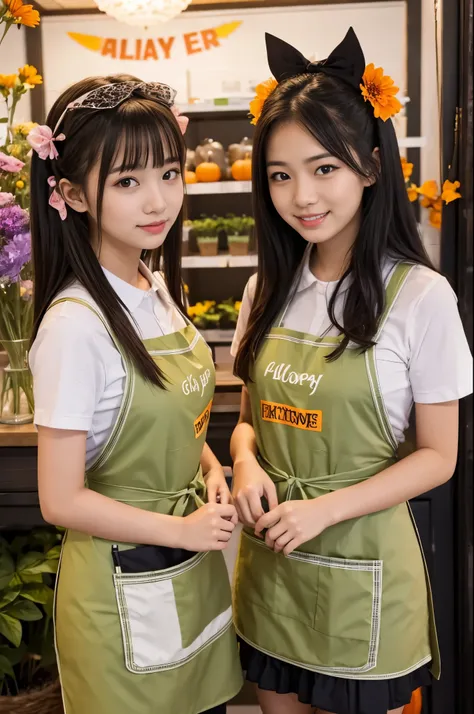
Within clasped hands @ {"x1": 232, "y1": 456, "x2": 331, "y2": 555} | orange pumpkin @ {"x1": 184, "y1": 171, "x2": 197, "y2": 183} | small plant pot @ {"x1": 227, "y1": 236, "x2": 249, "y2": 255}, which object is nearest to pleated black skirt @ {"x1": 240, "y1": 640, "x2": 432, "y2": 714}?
clasped hands @ {"x1": 232, "y1": 456, "x2": 331, "y2": 555}

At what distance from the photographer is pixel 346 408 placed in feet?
4.56

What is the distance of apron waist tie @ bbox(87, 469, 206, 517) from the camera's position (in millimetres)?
1354

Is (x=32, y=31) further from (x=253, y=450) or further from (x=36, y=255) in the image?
(x=253, y=450)

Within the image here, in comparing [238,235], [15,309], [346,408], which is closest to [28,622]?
[15,309]

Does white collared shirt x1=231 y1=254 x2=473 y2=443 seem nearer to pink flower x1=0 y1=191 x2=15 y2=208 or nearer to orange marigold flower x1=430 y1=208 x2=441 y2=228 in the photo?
pink flower x1=0 y1=191 x2=15 y2=208

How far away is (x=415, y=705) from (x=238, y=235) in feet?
5.58

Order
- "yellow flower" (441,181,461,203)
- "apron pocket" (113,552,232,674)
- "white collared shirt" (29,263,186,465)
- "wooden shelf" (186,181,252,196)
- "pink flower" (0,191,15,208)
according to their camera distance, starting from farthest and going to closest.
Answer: "wooden shelf" (186,181,252,196) → "yellow flower" (441,181,461,203) → "pink flower" (0,191,15,208) → "apron pocket" (113,552,232,674) → "white collared shirt" (29,263,186,465)

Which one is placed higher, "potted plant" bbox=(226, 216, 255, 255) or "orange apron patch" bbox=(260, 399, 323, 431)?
"potted plant" bbox=(226, 216, 255, 255)

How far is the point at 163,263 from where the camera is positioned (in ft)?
5.21

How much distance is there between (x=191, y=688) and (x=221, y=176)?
1.93 meters

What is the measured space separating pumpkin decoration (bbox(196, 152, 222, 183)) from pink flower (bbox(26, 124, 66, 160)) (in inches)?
58.0

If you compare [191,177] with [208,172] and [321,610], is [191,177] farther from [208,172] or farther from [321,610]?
[321,610]

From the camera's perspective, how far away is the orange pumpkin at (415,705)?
2066 mm

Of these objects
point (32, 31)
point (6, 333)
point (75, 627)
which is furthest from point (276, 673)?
point (32, 31)
